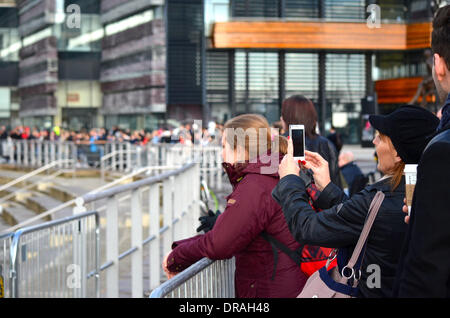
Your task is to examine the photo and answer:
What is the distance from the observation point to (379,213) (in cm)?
254

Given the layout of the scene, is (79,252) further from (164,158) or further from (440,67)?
(164,158)

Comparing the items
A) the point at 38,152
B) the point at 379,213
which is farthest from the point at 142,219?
the point at 38,152

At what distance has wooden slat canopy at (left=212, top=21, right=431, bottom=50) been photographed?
126 feet

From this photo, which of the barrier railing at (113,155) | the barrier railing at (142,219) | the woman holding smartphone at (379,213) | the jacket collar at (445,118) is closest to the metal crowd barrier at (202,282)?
the woman holding smartphone at (379,213)

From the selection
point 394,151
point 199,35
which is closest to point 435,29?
point 394,151

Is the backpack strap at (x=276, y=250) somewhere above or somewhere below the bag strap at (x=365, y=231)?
below

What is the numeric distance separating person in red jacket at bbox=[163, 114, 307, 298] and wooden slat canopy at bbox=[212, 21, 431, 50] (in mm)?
35091

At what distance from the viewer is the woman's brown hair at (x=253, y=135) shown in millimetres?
3490

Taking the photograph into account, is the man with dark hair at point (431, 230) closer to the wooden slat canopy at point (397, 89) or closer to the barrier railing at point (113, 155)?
the barrier railing at point (113, 155)

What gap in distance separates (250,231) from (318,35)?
122 feet

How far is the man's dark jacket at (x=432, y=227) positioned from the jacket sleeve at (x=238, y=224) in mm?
1388

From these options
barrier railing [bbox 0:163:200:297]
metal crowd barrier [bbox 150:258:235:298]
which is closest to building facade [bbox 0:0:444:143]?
barrier railing [bbox 0:163:200:297]
